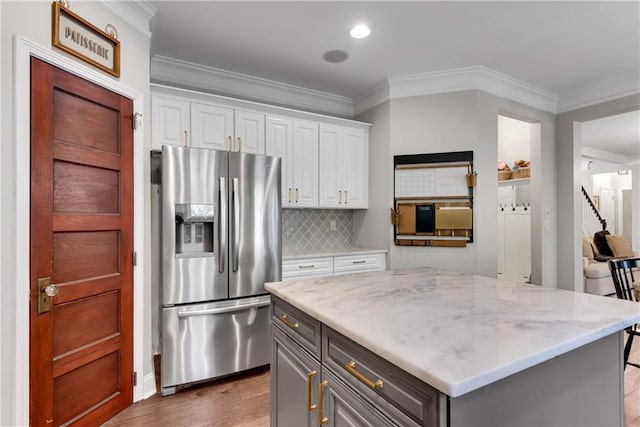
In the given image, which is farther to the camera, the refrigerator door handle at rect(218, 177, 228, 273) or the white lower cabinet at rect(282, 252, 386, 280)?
the white lower cabinet at rect(282, 252, 386, 280)

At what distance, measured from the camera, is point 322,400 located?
1.26m

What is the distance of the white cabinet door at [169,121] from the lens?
2734 millimetres

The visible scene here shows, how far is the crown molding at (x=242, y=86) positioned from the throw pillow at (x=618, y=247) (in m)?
5.31

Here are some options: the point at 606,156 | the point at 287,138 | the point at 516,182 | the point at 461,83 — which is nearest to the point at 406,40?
the point at 461,83

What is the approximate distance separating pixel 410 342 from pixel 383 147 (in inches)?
122

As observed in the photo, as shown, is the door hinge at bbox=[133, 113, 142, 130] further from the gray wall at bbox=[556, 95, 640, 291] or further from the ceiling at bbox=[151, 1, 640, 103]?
the gray wall at bbox=[556, 95, 640, 291]

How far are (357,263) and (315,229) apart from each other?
2.27 ft

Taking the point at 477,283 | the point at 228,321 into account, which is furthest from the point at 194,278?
the point at 477,283

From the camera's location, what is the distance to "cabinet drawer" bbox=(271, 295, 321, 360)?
4.39 feet

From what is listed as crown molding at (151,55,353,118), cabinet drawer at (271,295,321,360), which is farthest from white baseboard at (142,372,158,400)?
crown molding at (151,55,353,118)

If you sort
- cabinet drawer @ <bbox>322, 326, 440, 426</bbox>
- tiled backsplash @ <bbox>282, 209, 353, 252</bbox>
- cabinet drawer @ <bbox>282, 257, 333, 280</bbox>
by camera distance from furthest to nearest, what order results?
tiled backsplash @ <bbox>282, 209, 353, 252</bbox>
cabinet drawer @ <bbox>282, 257, 333, 280</bbox>
cabinet drawer @ <bbox>322, 326, 440, 426</bbox>

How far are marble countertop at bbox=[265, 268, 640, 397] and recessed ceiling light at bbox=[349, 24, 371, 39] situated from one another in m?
2.04

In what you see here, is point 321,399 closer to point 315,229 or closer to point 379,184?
point 315,229

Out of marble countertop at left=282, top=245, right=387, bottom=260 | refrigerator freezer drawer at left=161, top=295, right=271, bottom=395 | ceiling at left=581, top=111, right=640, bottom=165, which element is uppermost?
ceiling at left=581, top=111, right=640, bottom=165
